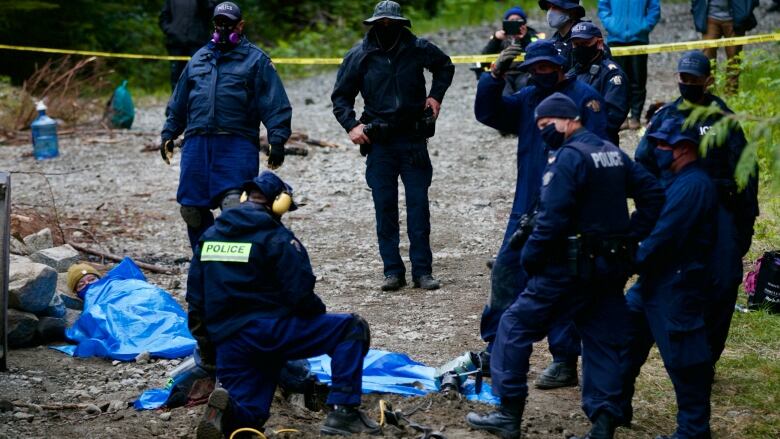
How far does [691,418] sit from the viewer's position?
228 inches

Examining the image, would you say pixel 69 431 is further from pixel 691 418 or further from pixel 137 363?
pixel 691 418

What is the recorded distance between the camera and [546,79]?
22.0 ft

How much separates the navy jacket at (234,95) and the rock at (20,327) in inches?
66.9

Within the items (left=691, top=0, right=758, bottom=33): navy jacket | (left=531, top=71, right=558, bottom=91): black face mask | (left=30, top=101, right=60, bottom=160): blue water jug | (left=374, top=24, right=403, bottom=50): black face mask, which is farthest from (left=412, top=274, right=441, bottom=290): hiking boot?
(left=30, top=101, right=60, bottom=160): blue water jug

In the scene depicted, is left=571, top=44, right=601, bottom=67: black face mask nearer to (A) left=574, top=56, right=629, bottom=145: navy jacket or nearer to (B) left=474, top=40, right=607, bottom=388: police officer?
(A) left=574, top=56, right=629, bottom=145: navy jacket

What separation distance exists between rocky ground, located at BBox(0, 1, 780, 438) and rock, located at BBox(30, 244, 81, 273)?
29.8 inches

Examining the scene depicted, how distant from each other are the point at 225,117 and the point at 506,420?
342 centimetres

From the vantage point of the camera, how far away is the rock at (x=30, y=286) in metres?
7.74

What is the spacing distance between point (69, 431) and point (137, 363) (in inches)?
51.8

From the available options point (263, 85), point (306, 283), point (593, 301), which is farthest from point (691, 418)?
point (263, 85)

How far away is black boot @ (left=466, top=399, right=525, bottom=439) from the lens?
586cm

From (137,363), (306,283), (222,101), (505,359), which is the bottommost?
(137,363)

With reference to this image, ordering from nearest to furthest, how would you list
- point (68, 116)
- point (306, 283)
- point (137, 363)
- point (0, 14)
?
point (306, 283) → point (137, 363) → point (68, 116) → point (0, 14)

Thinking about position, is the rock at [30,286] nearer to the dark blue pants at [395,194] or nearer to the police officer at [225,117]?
the police officer at [225,117]
